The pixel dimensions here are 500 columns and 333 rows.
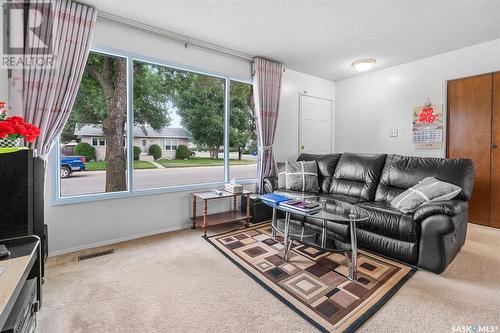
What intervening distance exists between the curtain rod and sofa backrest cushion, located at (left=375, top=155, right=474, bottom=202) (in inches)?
101

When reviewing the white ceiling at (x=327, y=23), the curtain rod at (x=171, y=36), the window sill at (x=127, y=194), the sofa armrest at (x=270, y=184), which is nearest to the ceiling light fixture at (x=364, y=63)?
the white ceiling at (x=327, y=23)

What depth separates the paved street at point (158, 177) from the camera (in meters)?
2.63

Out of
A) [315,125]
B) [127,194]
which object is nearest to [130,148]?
[127,194]

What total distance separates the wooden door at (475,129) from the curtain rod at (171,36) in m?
3.07

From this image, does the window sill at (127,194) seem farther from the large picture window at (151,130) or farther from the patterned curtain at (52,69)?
the patterned curtain at (52,69)

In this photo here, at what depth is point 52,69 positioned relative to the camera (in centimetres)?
222

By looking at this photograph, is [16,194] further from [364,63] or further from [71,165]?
[364,63]

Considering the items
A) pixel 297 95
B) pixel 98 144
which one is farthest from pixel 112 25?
pixel 297 95

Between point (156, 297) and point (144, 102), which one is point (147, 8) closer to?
point (144, 102)

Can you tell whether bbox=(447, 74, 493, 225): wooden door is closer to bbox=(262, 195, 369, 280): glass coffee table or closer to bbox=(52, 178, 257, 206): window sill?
bbox=(262, 195, 369, 280): glass coffee table

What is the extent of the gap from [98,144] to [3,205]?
158 centimetres

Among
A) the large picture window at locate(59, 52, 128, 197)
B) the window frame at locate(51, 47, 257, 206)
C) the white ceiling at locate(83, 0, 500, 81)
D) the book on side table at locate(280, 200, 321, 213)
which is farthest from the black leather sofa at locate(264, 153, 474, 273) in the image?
the large picture window at locate(59, 52, 128, 197)

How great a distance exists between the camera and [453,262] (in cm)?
228

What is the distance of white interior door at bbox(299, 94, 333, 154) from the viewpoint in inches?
177
